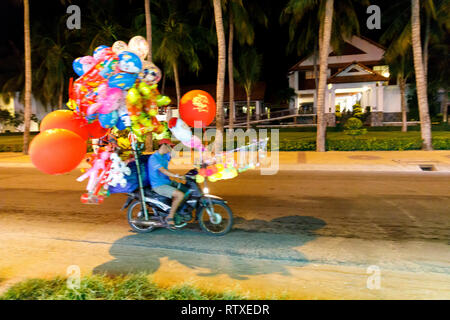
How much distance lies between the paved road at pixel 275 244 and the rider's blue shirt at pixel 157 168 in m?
1.01

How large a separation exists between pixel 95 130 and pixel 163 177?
4.45 ft

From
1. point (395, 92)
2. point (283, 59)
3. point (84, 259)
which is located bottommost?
point (84, 259)

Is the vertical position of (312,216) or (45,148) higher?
(45,148)

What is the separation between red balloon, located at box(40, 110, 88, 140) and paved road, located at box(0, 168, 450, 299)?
1939mm

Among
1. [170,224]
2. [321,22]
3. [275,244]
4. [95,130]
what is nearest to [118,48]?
[95,130]

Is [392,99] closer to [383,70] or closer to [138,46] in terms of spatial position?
[383,70]

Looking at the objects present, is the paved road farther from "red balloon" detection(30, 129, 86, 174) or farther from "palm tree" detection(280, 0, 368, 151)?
"palm tree" detection(280, 0, 368, 151)

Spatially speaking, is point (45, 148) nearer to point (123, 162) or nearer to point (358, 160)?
point (123, 162)

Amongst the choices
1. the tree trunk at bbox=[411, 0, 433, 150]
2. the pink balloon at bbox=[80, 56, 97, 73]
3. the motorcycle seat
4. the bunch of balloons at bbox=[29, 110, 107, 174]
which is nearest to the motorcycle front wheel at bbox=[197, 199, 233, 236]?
the motorcycle seat

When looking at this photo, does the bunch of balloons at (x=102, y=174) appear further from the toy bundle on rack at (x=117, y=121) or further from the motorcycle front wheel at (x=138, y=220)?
the motorcycle front wheel at (x=138, y=220)

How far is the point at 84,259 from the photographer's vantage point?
16.8ft

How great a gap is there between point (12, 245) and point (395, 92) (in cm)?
3546

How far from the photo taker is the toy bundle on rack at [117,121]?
498cm

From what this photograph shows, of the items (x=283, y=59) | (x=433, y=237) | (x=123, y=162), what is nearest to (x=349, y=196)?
(x=433, y=237)
